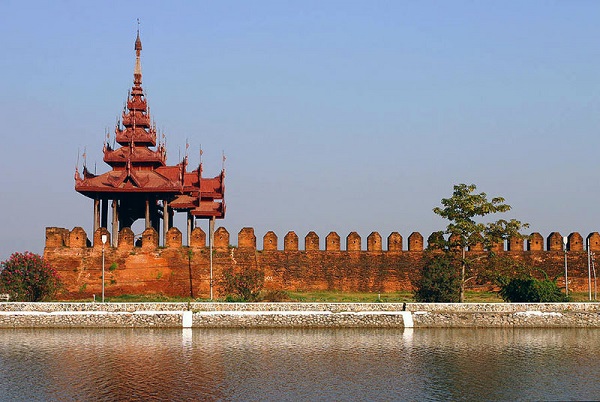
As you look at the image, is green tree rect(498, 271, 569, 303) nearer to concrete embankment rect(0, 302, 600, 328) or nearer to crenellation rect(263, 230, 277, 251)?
concrete embankment rect(0, 302, 600, 328)

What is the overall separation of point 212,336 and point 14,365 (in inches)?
274

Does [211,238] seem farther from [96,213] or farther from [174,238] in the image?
[96,213]

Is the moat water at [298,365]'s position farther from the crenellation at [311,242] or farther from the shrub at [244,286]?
the crenellation at [311,242]

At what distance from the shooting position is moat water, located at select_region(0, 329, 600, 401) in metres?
16.4

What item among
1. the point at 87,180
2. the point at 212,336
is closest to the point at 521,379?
the point at 212,336

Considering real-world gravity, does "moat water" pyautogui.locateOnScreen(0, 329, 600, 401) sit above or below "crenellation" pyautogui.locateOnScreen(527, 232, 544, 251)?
below

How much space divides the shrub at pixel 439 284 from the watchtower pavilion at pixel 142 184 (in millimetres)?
13253

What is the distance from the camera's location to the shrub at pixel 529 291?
2956 centimetres

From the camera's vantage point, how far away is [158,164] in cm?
4059

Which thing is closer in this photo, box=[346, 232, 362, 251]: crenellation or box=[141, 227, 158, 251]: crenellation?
box=[141, 227, 158, 251]: crenellation

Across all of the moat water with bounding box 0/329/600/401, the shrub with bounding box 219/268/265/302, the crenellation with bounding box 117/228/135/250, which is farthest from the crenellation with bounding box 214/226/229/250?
the moat water with bounding box 0/329/600/401

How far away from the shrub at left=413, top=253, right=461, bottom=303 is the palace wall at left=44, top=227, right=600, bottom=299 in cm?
594

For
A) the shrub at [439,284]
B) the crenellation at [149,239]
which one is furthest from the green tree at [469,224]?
the crenellation at [149,239]

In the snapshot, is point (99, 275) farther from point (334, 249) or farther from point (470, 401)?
point (470, 401)
